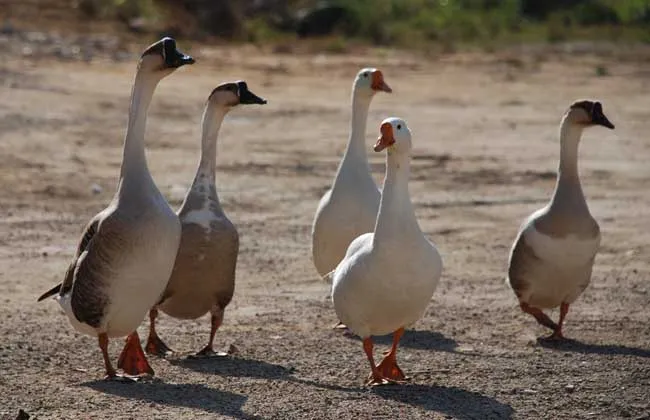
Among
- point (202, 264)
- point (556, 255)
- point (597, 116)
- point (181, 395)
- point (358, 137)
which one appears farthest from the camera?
point (358, 137)

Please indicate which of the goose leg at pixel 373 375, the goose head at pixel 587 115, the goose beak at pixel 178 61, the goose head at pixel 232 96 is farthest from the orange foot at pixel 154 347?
the goose head at pixel 587 115

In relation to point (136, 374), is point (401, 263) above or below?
above

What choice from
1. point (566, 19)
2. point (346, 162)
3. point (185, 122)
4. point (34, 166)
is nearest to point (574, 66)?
point (566, 19)

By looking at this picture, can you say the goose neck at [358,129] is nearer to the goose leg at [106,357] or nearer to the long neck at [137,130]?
the long neck at [137,130]

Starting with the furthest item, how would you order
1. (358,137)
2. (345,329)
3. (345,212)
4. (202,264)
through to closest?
(358,137), (345,212), (345,329), (202,264)

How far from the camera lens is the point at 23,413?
25.5 feet

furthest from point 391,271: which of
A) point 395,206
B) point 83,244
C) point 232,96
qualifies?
point 232,96

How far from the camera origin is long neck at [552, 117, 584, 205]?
10.6 metres

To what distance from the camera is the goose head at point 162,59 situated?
910cm

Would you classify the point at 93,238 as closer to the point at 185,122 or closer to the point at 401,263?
the point at 401,263

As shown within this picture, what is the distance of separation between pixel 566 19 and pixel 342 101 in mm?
11877

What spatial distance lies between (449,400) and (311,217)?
660 cm

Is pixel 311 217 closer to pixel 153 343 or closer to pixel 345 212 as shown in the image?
pixel 345 212

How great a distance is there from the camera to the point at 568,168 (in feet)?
35.4
